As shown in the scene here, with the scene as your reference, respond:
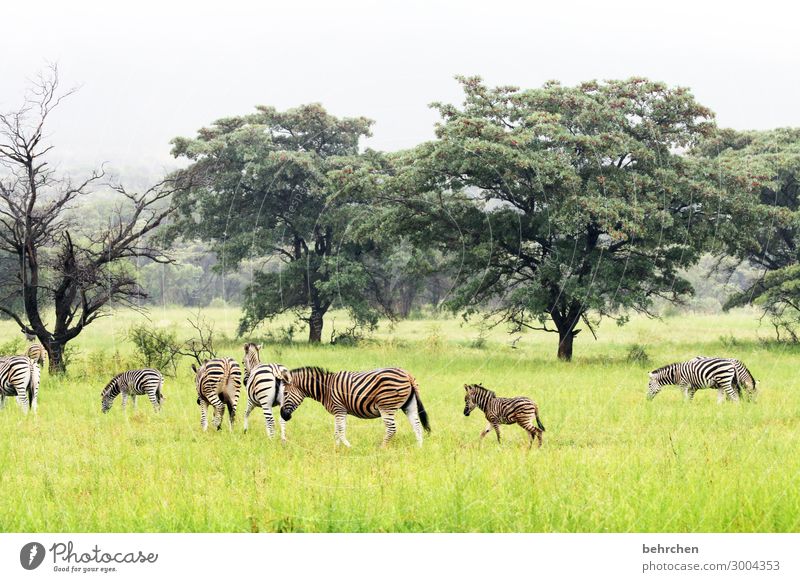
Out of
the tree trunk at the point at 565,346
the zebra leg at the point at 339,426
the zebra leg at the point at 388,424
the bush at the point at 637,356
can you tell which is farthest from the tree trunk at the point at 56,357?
the bush at the point at 637,356

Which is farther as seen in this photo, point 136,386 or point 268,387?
point 136,386

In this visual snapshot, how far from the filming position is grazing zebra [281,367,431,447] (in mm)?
13070

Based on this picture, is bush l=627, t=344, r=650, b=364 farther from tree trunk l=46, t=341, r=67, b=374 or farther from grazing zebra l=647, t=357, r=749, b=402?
tree trunk l=46, t=341, r=67, b=374

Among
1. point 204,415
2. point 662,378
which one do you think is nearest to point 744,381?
point 662,378

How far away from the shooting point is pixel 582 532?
8.71m

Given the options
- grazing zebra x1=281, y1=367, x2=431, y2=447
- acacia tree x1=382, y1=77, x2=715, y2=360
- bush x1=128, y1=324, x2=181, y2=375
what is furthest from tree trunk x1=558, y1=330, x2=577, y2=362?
grazing zebra x1=281, y1=367, x2=431, y2=447

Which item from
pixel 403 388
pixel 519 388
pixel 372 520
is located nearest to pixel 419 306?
pixel 519 388

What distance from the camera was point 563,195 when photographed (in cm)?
2730

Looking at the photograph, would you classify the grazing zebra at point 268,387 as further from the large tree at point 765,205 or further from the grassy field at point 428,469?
the large tree at point 765,205
